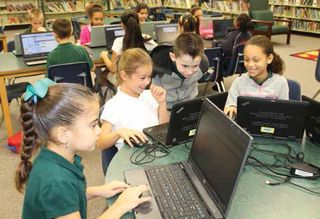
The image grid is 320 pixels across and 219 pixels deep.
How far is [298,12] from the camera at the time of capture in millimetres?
8297

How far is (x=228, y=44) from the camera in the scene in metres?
4.29

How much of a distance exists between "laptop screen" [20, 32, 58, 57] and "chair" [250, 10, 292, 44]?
4.86 m

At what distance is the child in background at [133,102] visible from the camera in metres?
1.67

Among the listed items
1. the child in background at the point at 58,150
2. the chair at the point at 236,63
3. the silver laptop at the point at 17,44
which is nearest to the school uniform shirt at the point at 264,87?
the child in background at the point at 58,150

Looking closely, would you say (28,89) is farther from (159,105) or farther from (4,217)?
(4,217)

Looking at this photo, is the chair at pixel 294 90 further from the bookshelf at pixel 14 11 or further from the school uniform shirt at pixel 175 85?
the bookshelf at pixel 14 11

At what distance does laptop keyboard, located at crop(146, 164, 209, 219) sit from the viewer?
3.37 ft

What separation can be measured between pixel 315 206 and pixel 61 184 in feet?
2.56

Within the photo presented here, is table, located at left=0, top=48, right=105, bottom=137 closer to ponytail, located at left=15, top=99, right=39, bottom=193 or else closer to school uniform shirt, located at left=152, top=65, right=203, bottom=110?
school uniform shirt, located at left=152, top=65, right=203, bottom=110

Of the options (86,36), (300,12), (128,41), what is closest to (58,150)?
(128,41)

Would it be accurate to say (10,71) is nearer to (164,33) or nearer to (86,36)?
(86,36)

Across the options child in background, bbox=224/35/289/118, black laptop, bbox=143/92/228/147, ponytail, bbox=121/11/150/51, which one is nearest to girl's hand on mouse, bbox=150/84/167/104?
black laptop, bbox=143/92/228/147

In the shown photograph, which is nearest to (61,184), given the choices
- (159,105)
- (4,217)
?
(159,105)

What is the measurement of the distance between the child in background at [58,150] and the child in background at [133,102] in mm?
503
